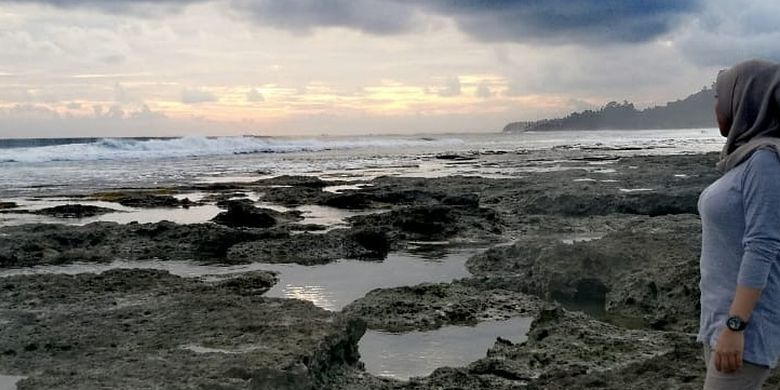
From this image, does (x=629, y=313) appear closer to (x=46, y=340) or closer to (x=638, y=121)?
(x=46, y=340)

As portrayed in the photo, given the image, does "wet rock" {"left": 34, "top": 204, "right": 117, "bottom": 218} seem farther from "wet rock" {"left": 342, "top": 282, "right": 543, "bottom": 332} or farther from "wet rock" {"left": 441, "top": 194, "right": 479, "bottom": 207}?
"wet rock" {"left": 342, "top": 282, "right": 543, "bottom": 332}

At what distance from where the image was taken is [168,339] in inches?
213

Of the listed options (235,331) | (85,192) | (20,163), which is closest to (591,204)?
(235,331)

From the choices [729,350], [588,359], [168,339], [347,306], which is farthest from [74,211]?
[729,350]

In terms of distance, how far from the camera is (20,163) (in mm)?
40594

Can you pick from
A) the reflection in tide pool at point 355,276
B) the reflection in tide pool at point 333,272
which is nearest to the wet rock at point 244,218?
the reflection in tide pool at point 333,272

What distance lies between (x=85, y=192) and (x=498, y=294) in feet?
59.9

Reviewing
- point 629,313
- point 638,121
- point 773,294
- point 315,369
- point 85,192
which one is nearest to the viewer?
point 773,294

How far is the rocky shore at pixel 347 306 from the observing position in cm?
482

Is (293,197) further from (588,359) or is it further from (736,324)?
(736,324)

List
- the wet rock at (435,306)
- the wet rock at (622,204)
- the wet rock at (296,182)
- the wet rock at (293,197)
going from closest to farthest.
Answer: the wet rock at (435,306), the wet rock at (622,204), the wet rock at (293,197), the wet rock at (296,182)

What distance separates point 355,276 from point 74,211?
981 cm

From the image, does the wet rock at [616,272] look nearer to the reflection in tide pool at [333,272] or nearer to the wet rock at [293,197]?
the reflection in tide pool at [333,272]

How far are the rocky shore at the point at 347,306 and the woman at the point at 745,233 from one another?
2.09 metres
